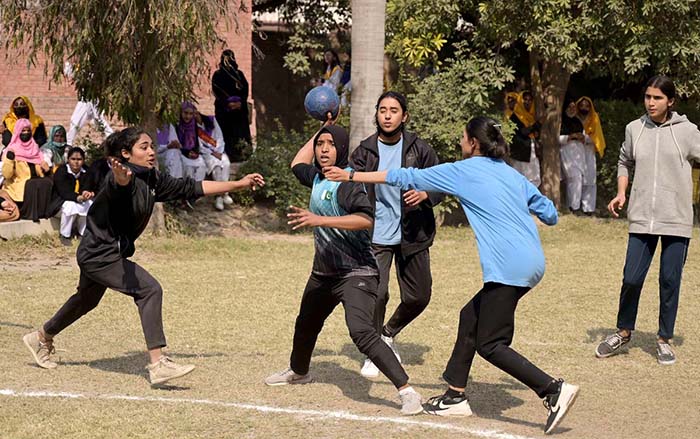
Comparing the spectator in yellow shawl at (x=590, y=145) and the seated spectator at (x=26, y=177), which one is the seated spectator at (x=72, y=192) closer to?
the seated spectator at (x=26, y=177)

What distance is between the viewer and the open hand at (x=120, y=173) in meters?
7.54

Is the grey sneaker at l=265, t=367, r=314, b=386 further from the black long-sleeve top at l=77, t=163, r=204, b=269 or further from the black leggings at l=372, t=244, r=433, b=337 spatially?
the black long-sleeve top at l=77, t=163, r=204, b=269

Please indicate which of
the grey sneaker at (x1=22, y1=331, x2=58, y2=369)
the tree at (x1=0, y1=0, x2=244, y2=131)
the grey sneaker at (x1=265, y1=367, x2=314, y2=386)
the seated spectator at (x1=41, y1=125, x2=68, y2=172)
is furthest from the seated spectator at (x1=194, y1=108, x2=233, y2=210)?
the grey sneaker at (x1=265, y1=367, x2=314, y2=386)

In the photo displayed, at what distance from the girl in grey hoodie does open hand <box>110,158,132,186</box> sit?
3635 millimetres

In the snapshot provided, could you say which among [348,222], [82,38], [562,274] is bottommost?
[562,274]

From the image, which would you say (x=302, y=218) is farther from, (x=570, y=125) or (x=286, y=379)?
(x=570, y=125)

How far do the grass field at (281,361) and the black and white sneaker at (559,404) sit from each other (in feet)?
0.51

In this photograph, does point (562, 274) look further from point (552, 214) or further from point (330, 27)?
point (330, 27)

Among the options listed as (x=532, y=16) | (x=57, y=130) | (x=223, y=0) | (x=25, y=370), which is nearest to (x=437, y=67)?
(x=532, y=16)

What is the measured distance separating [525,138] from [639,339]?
9.26 meters

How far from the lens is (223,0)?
1462cm

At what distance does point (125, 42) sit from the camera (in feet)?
47.0

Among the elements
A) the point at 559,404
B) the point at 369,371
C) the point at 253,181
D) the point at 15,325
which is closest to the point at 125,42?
the point at 15,325

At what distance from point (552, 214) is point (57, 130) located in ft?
33.9
